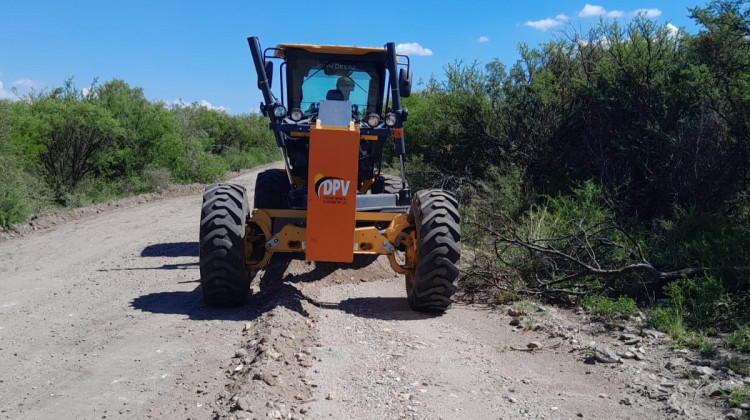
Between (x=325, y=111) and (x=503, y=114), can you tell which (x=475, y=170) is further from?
(x=325, y=111)

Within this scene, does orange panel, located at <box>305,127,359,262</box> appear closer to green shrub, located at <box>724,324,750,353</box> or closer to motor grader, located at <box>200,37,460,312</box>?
motor grader, located at <box>200,37,460,312</box>

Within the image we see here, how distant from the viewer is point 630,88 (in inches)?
409

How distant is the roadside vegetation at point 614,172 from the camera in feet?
22.4

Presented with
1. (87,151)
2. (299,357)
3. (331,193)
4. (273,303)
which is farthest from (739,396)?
(87,151)

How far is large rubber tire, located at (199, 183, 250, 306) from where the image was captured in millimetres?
6422

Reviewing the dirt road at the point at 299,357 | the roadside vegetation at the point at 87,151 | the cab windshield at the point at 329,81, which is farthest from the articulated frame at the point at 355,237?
the roadside vegetation at the point at 87,151

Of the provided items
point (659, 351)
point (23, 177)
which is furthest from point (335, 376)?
point (23, 177)

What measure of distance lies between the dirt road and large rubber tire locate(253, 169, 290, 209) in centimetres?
137

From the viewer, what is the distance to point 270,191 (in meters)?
9.52

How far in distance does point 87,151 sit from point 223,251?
1453 cm

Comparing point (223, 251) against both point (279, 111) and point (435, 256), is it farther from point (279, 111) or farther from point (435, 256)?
point (435, 256)

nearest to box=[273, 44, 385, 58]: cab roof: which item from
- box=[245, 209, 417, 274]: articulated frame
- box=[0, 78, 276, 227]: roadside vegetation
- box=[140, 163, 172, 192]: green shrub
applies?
box=[245, 209, 417, 274]: articulated frame

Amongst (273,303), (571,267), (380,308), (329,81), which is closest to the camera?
Answer: (273,303)

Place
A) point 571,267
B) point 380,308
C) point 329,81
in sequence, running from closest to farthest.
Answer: point 380,308
point 571,267
point 329,81
